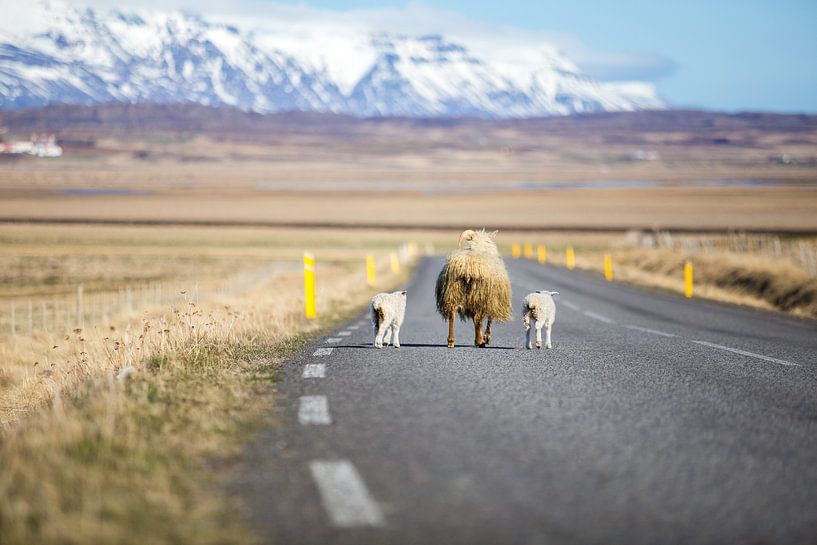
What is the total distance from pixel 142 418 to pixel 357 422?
5.12 feet

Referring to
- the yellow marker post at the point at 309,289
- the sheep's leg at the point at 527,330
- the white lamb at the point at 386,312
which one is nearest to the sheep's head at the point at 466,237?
the white lamb at the point at 386,312

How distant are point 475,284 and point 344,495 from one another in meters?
6.89

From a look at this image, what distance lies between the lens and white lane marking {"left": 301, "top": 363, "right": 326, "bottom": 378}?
9552mm

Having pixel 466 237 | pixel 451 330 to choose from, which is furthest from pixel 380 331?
pixel 466 237

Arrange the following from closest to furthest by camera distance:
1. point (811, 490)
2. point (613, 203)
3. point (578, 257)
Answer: point (811, 490), point (578, 257), point (613, 203)

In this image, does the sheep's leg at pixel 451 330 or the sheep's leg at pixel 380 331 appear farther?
the sheep's leg at pixel 451 330

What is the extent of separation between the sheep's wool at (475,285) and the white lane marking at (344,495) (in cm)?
620

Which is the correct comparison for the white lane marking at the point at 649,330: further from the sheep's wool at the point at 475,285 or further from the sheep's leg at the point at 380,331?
the sheep's leg at the point at 380,331

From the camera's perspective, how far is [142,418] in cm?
697

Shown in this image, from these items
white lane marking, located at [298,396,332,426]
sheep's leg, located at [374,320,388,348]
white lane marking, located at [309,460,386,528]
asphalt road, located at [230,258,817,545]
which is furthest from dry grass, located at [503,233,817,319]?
white lane marking, located at [309,460,386,528]

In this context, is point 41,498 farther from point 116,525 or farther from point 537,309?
point 537,309

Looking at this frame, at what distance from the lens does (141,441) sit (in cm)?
610

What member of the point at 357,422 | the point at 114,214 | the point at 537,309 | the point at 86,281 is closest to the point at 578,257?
the point at 86,281

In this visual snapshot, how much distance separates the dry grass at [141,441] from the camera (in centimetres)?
459
